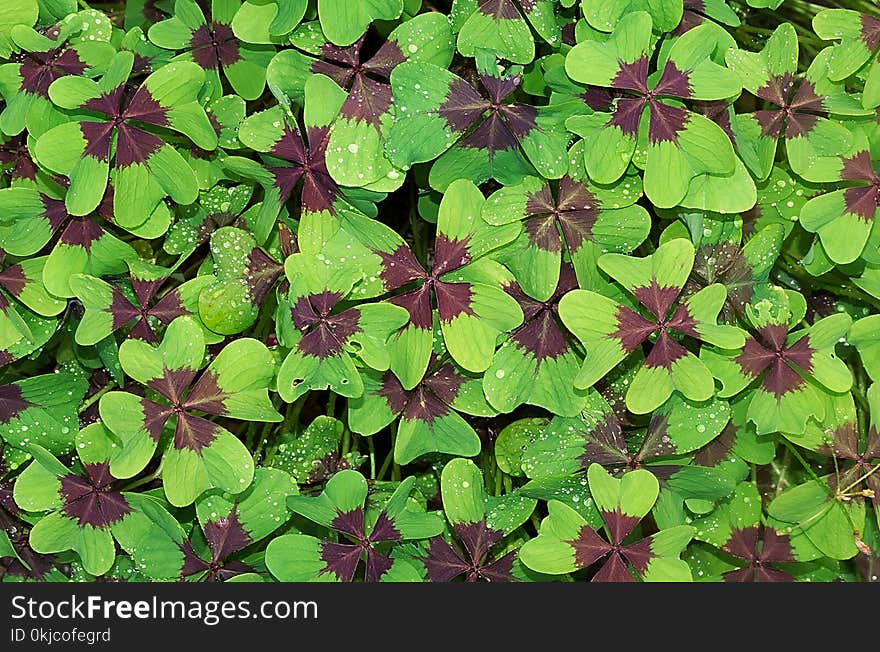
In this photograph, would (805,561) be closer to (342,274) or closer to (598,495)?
(598,495)

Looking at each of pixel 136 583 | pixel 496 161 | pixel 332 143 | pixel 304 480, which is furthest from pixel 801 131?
pixel 136 583

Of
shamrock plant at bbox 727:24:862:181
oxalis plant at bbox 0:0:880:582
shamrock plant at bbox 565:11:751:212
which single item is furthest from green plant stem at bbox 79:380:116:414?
shamrock plant at bbox 727:24:862:181

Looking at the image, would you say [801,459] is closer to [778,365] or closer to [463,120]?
[778,365]

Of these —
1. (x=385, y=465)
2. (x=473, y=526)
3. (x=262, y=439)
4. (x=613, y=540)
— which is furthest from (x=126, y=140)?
(x=613, y=540)

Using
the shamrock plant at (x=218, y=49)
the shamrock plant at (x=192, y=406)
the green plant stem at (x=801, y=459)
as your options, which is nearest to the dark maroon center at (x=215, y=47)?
the shamrock plant at (x=218, y=49)

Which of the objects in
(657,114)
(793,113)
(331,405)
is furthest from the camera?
(331,405)

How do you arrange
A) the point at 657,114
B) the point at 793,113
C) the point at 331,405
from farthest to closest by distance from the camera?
the point at 331,405 → the point at 793,113 → the point at 657,114

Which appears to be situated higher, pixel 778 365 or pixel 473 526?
pixel 778 365
